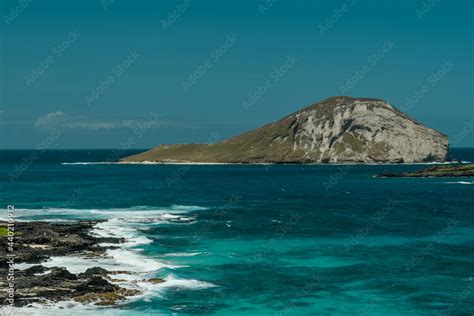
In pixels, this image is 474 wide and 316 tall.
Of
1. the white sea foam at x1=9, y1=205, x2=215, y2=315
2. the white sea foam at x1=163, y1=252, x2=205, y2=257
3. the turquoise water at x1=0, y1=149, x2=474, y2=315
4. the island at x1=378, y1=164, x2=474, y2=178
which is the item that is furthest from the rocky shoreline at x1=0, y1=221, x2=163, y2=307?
the island at x1=378, y1=164, x2=474, y2=178

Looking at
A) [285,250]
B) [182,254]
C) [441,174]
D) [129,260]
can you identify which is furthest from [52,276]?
[441,174]

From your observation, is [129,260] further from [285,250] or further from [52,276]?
[285,250]

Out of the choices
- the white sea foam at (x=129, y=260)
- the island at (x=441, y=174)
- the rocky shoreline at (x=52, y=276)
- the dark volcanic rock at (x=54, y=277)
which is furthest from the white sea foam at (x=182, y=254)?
the island at (x=441, y=174)

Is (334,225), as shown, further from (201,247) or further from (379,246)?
(201,247)

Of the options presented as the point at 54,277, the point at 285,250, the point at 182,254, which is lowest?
the point at 285,250

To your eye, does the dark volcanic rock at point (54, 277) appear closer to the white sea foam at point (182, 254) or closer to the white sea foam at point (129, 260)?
the white sea foam at point (129, 260)

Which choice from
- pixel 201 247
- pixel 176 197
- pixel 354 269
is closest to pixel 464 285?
pixel 354 269

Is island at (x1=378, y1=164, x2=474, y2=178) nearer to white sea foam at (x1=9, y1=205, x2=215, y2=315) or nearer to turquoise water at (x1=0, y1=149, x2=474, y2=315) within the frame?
turquoise water at (x1=0, y1=149, x2=474, y2=315)
